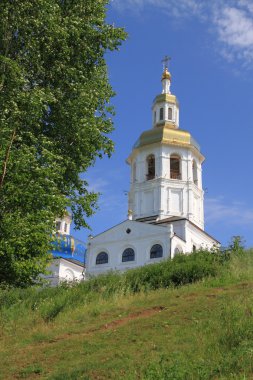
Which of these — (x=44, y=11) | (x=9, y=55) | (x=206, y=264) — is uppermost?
(x=44, y=11)

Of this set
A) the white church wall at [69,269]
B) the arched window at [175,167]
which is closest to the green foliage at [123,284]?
the arched window at [175,167]

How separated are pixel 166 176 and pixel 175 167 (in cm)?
159

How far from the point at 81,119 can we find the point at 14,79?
1.96m

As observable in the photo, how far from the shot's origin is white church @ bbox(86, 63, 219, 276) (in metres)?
36.4

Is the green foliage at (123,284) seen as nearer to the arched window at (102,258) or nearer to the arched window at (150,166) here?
the arched window at (102,258)

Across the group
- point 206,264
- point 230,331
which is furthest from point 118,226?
point 230,331

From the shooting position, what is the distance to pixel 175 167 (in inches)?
1599

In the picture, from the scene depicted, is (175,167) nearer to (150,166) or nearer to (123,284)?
(150,166)

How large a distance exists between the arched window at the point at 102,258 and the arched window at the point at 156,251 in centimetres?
376

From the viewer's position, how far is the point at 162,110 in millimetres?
45719

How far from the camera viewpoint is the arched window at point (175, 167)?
4009 cm

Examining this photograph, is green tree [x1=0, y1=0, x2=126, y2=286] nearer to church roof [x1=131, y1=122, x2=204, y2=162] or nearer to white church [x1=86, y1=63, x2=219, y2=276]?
white church [x1=86, y1=63, x2=219, y2=276]

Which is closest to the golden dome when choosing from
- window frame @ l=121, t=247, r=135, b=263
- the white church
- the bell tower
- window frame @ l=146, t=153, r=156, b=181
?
the white church

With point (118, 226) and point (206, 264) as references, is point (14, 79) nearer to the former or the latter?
point (206, 264)
